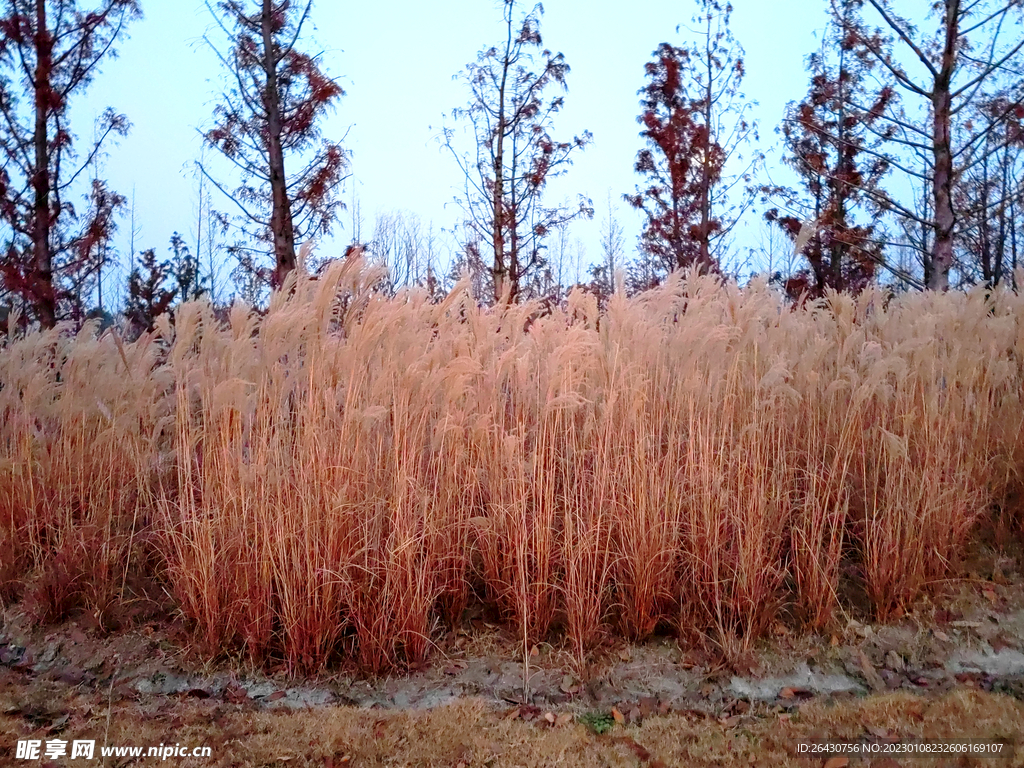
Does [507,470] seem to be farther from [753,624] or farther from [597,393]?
[753,624]

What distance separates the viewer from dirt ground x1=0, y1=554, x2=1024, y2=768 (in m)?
2.31

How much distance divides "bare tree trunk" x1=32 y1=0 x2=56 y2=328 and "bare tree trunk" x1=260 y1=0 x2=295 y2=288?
2348mm

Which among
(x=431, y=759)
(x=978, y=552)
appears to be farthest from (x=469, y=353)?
(x=978, y=552)

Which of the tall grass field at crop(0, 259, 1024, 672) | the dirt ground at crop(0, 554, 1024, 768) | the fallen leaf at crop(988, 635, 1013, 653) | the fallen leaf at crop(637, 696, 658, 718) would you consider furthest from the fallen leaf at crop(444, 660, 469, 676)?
the fallen leaf at crop(988, 635, 1013, 653)

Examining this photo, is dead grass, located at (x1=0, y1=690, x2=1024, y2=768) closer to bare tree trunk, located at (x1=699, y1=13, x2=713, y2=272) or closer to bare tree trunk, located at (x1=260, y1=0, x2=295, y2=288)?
bare tree trunk, located at (x1=260, y1=0, x2=295, y2=288)

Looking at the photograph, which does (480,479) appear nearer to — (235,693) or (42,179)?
(235,693)

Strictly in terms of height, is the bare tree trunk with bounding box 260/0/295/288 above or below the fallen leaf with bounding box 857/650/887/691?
above

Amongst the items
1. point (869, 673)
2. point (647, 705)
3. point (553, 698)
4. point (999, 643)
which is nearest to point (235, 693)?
point (553, 698)

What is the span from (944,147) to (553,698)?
6.19 metres

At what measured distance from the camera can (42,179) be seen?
6.81 meters

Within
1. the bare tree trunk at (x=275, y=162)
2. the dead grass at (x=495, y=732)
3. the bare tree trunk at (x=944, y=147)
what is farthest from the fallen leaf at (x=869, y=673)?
the bare tree trunk at (x=275, y=162)

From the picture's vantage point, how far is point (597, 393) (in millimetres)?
3295

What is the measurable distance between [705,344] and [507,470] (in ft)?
3.56

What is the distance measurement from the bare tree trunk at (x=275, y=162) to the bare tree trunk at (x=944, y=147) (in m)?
6.17
